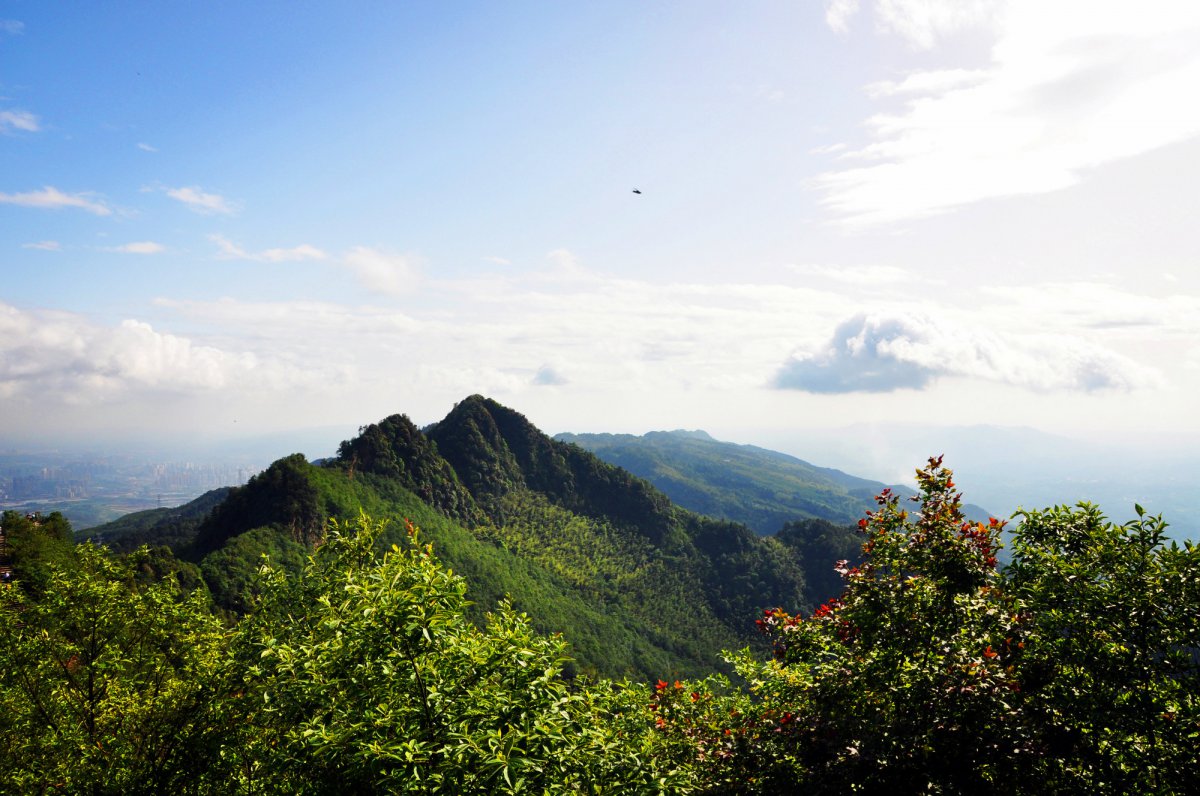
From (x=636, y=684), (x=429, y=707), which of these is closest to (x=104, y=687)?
(x=429, y=707)

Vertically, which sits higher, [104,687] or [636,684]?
[636,684]

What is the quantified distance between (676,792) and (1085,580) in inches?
331

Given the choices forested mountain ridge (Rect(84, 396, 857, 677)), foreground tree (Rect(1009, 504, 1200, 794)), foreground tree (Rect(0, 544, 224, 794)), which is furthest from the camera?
forested mountain ridge (Rect(84, 396, 857, 677))

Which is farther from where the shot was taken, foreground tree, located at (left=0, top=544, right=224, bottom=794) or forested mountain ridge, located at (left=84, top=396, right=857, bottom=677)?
forested mountain ridge, located at (left=84, top=396, right=857, bottom=677)

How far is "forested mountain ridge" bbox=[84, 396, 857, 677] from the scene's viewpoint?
83.8m

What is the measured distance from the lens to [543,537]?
132250 mm

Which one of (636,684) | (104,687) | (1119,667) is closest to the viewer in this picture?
(1119,667)

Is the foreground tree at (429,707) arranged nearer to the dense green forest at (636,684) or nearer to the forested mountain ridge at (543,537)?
the dense green forest at (636,684)

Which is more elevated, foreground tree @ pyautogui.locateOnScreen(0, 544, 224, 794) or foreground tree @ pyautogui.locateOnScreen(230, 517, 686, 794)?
foreground tree @ pyautogui.locateOnScreen(230, 517, 686, 794)

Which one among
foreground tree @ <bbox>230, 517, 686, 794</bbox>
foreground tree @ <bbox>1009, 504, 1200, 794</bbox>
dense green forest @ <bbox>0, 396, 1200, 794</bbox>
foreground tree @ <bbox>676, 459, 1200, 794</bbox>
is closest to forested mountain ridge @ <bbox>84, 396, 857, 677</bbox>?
dense green forest @ <bbox>0, 396, 1200, 794</bbox>

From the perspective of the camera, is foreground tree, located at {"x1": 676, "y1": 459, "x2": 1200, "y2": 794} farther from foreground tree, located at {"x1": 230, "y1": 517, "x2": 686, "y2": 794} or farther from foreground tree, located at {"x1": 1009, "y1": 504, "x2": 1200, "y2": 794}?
foreground tree, located at {"x1": 230, "y1": 517, "x2": 686, "y2": 794}

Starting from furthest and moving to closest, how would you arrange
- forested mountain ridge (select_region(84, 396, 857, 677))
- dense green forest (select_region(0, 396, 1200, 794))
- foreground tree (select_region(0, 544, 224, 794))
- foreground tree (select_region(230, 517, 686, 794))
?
forested mountain ridge (select_region(84, 396, 857, 677)) < foreground tree (select_region(0, 544, 224, 794)) < dense green forest (select_region(0, 396, 1200, 794)) < foreground tree (select_region(230, 517, 686, 794))

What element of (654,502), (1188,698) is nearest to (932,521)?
(1188,698)

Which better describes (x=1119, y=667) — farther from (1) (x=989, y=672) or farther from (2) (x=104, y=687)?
(2) (x=104, y=687)
